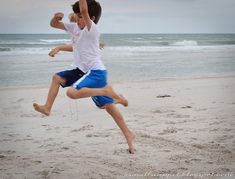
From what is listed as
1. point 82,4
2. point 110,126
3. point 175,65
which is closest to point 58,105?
point 110,126

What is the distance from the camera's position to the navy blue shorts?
3.62 meters

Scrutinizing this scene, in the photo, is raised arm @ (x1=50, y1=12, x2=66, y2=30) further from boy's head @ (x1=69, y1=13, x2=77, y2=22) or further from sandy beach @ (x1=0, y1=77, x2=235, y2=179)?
sandy beach @ (x1=0, y1=77, x2=235, y2=179)

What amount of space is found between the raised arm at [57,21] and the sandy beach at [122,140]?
126cm

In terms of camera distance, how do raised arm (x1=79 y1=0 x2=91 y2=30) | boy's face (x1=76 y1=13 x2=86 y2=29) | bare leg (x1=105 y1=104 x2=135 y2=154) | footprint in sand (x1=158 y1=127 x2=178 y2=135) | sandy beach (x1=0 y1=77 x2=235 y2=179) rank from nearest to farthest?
raised arm (x1=79 y1=0 x2=91 y2=30) < boy's face (x1=76 y1=13 x2=86 y2=29) < sandy beach (x1=0 y1=77 x2=235 y2=179) < bare leg (x1=105 y1=104 x2=135 y2=154) < footprint in sand (x1=158 y1=127 x2=178 y2=135)

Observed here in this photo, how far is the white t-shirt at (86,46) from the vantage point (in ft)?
11.6

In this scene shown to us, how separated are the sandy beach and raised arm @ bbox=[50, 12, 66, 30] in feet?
4.12

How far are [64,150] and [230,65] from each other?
449 inches

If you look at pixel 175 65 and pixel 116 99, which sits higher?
pixel 116 99

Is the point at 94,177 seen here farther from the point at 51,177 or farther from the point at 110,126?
the point at 110,126

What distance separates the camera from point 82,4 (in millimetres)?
3312

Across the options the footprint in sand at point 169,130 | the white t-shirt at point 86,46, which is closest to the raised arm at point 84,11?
the white t-shirt at point 86,46

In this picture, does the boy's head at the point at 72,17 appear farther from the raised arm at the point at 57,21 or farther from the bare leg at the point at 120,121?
the bare leg at the point at 120,121

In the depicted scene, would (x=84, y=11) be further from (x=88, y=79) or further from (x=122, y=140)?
(x=122, y=140)

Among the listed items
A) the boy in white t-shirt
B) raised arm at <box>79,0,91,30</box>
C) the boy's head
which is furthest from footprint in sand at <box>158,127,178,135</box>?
raised arm at <box>79,0,91,30</box>
